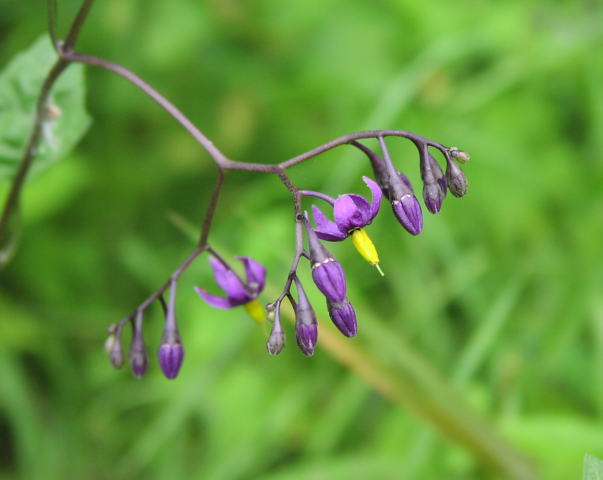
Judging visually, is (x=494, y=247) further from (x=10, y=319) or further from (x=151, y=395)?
(x=10, y=319)

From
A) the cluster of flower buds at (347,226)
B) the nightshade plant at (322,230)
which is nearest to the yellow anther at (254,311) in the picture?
the nightshade plant at (322,230)

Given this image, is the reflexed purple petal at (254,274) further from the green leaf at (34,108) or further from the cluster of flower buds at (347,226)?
the green leaf at (34,108)

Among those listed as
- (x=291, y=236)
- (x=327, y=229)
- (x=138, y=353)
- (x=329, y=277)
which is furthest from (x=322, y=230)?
(x=291, y=236)

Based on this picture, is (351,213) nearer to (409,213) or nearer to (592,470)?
(409,213)

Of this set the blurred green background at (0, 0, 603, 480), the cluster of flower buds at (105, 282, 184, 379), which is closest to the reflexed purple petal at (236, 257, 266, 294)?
the cluster of flower buds at (105, 282, 184, 379)

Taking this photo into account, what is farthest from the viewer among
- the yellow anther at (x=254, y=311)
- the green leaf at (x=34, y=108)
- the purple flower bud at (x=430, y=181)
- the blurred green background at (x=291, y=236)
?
the blurred green background at (x=291, y=236)

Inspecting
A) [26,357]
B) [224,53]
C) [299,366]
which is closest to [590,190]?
[299,366]
